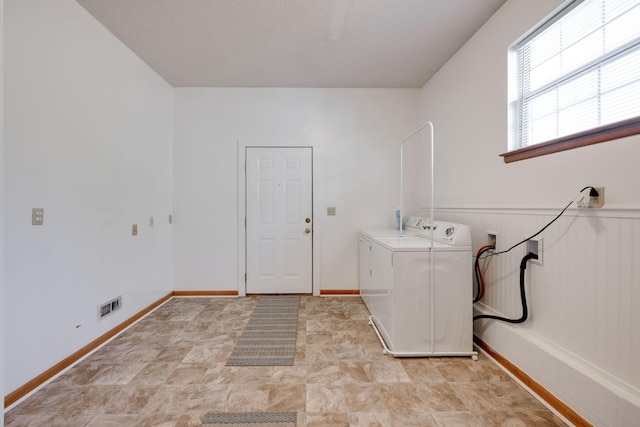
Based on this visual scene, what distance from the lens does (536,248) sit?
1717 millimetres

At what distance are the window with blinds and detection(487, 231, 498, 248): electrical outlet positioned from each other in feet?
2.09

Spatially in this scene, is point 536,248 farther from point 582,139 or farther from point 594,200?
point 582,139

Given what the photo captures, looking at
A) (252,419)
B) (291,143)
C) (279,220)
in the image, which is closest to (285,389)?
(252,419)

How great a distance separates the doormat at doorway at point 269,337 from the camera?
6.53 ft

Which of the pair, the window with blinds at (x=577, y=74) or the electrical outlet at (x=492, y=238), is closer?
the window with blinds at (x=577, y=74)

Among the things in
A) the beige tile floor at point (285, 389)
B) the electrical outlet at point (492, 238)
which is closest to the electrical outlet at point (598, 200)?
the electrical outlet at point (492, 238)

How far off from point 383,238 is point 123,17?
9.14 ft

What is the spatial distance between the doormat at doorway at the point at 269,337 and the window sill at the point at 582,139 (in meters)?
2.11

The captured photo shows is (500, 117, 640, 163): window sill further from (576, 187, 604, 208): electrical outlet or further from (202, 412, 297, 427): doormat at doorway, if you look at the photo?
(202, 412, 297, 427): doormat at doorway

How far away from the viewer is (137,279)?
8.88 ft

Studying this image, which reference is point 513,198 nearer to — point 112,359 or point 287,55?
point 287,55

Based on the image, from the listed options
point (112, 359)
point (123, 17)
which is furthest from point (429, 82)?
point (112, 359)

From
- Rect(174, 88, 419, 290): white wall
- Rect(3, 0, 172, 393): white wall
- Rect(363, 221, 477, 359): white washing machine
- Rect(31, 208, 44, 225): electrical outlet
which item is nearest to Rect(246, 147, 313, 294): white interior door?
Rect(174, 88, 419, 290): white wall

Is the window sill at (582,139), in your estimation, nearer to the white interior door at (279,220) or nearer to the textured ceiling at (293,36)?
the textured ceiling at (293,36)
